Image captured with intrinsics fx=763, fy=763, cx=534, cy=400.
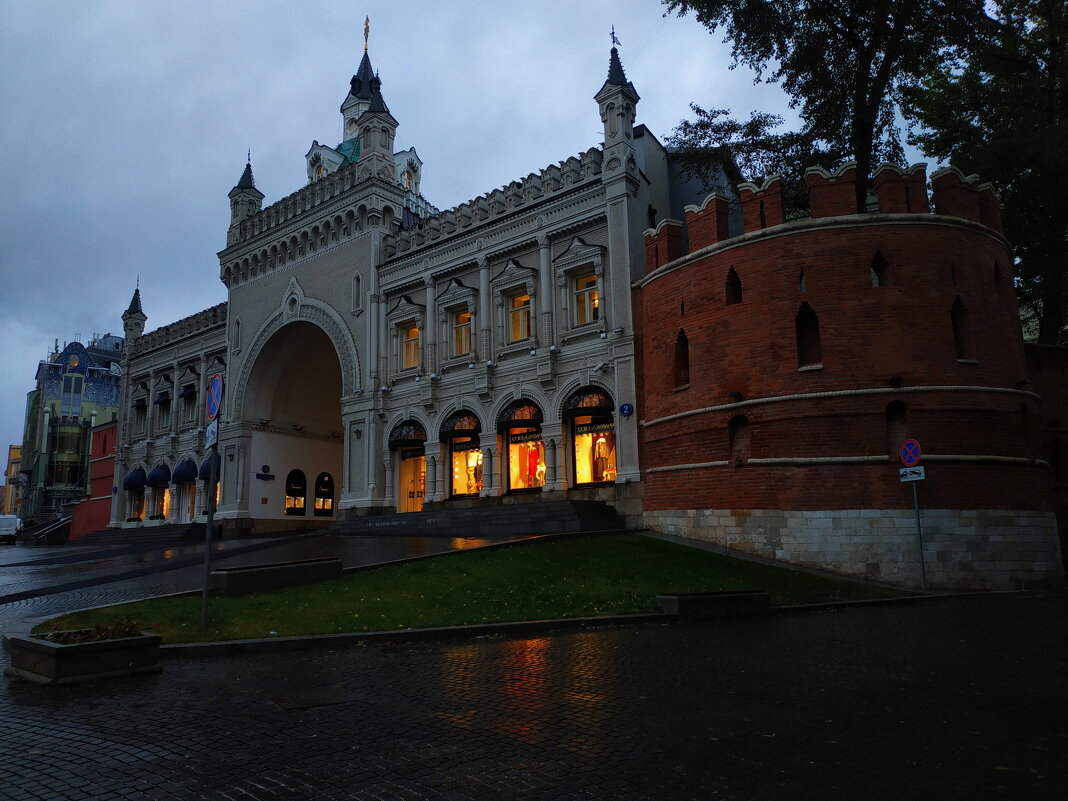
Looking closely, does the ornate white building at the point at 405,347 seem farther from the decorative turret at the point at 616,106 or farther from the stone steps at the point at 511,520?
the stone steps at the point at 511,520

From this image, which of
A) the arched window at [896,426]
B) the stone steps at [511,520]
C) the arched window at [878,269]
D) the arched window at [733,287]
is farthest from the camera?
the stone steps at [511,520]

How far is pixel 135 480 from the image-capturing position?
49.0 metres

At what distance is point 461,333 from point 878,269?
58.2 feet

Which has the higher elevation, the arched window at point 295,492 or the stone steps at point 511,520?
the arched window at point 295,492

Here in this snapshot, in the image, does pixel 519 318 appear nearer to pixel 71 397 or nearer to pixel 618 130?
pixel 618 130

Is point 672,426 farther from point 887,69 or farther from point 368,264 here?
point 368,264

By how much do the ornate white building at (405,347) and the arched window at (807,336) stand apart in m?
6.55

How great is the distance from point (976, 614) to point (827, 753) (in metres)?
10.1

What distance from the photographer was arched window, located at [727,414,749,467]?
2147 centimetres

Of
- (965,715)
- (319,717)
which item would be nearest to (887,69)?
(965,715)

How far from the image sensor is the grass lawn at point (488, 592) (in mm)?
11789

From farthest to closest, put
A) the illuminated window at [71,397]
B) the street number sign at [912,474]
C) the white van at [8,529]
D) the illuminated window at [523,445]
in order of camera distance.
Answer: the illuminated window at [71,397] < the white van at [8,529] < the illuminated window at [523,445] < the street number sign at [912,474]

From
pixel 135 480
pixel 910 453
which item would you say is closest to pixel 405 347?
pixel 910 453

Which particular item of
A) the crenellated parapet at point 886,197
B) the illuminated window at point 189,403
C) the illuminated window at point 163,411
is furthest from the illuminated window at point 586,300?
the illuminated window at point 163,411
